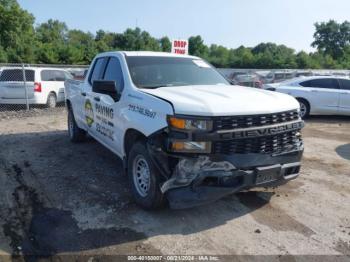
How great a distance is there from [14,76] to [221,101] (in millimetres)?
11605

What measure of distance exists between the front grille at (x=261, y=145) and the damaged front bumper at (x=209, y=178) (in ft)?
0.24

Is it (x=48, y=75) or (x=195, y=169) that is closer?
(x=195, y=169)

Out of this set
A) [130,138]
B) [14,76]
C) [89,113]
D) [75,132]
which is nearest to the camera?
[130,138]

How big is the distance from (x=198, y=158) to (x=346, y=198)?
2501 mm

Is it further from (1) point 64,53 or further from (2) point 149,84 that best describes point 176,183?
(1) point 64,53

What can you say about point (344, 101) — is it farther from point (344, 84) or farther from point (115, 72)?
point (115, 72)

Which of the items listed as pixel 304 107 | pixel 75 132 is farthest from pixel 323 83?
pixel 75 132

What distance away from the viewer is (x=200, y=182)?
4070 millimetres

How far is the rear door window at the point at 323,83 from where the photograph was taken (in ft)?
42.2

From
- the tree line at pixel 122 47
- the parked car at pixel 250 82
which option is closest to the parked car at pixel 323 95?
the parked car at pixel 250 82

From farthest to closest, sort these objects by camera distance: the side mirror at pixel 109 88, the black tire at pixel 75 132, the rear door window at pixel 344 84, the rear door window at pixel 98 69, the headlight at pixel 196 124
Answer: the rear door window at pixel 344 84 < the black tire at pixel 75 132 < the rear door window at pixel 98 69 < the side mirror at pixel 109 88 < the headlight at pixel 196 124

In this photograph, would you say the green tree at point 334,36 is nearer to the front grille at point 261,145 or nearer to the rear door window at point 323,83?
the rear door window at point 323,83

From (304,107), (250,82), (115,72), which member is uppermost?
(115,72)

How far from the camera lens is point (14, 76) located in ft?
45.2
